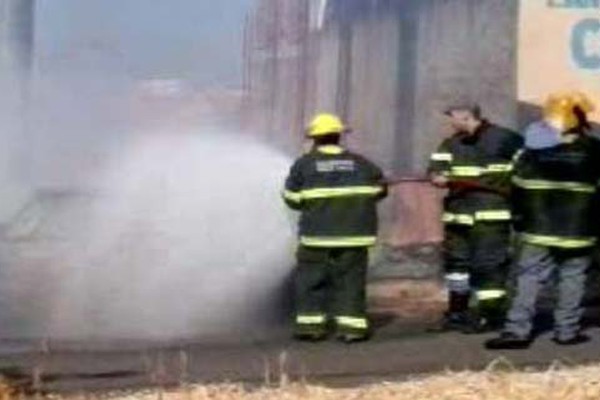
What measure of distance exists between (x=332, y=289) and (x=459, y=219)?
Result: 3.31 ft

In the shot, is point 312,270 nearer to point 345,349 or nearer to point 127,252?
point 345,349

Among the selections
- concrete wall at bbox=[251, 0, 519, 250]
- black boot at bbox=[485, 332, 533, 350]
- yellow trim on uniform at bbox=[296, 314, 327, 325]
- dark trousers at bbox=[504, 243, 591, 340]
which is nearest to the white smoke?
yellow trim on uniform at bbox=[296, 314, 327, 325]

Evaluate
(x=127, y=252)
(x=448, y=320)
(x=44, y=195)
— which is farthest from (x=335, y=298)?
(x=44, y=195)

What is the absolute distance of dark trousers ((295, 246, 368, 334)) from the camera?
41.2 ft

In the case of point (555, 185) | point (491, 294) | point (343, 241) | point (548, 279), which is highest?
point (555, 185)

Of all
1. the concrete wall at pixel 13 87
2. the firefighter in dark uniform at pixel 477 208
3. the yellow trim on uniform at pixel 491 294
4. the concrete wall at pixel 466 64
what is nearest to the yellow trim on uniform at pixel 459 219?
the firefighter in dark uniform at pixel 477 208

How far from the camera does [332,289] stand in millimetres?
12703

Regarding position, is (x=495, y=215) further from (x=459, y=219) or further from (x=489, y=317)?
(x=489, y=317)

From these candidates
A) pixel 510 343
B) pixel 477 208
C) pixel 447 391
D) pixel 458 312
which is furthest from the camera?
pixel 458 312

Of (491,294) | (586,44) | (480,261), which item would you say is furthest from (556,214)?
(586,44)

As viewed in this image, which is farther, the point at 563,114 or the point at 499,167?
the point at 499,167

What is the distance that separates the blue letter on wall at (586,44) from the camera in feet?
55.6

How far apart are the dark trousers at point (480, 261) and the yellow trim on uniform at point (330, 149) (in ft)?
3.23

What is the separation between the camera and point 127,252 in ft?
46.9
